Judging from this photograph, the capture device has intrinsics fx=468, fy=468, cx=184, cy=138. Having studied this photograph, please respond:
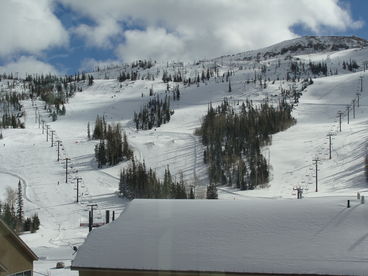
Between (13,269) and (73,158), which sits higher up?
(13,269)

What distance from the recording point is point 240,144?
108 meters

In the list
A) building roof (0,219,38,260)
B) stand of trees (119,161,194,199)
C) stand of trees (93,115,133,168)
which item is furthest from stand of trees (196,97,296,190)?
building roof (0,219,38,260)

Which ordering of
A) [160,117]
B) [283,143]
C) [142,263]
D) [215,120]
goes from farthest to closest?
[160,117] → [215,120] → [283,143] → [142,263]

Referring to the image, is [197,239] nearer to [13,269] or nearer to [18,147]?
[13,269]

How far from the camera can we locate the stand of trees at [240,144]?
91188mm

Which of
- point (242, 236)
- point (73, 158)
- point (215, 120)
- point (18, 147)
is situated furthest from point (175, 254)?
point (215, 120)

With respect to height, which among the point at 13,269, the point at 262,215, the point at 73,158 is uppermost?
the point at 262,215

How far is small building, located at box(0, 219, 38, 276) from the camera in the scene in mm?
20906

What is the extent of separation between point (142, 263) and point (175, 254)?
1310 mm

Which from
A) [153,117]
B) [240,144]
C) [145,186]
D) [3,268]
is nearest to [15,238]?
[3,268]

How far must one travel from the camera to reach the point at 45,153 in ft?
363

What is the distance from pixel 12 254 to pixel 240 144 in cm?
8951

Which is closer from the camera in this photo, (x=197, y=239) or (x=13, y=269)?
(x=197, y=239)

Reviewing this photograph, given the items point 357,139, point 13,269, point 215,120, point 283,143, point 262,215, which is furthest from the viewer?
point 215,120
